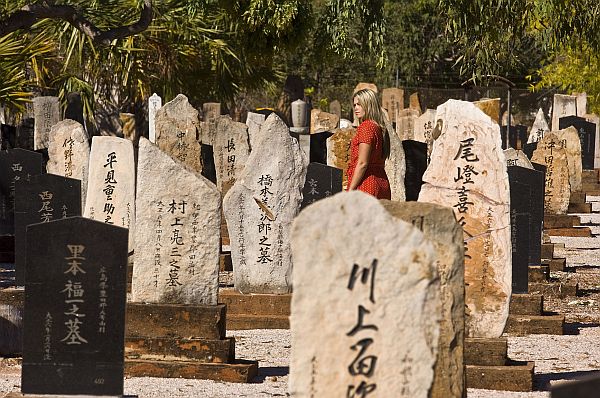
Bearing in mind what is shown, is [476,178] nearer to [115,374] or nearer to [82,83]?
[115,374]

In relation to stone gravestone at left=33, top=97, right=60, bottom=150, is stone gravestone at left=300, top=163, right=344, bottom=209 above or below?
below

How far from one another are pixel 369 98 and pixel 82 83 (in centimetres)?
2221

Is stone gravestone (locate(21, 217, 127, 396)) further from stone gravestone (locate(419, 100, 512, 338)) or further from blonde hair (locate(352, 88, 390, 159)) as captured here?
blonde hair (locate(352, 88, 390, 159))

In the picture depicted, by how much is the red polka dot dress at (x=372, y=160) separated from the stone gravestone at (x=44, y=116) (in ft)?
51.0

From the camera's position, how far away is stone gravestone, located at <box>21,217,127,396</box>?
694cm

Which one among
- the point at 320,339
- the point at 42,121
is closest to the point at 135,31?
the point at 42,121

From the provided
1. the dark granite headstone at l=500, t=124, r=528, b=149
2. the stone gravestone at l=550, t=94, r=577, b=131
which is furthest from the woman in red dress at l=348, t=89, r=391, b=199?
the stone gravestone at l=550, t=94, r=577, b=131

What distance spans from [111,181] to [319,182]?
212cm

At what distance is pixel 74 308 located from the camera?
22.9 feet

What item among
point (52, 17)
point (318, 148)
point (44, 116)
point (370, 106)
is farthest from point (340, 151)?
point (44, 116)

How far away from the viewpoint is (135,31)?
63.8 feet

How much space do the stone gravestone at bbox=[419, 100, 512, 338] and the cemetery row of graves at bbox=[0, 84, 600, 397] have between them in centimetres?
1

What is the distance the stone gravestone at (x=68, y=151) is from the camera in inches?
619

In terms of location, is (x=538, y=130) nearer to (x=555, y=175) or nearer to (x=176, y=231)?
(x=555, y=175)
